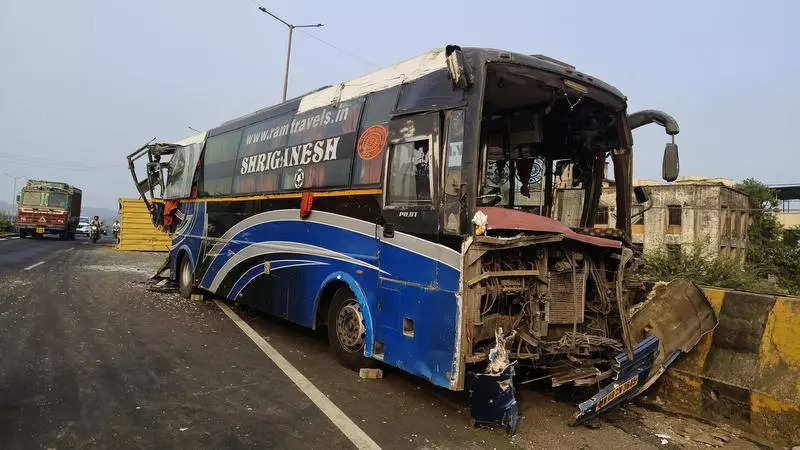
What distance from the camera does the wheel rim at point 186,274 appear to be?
11238mm

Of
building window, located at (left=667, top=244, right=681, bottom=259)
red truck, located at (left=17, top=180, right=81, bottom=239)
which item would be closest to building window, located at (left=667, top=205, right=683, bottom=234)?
building window, located at (left=667, top=244, right=681, bottom=259)

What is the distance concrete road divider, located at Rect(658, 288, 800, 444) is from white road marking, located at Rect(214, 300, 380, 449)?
338 cm

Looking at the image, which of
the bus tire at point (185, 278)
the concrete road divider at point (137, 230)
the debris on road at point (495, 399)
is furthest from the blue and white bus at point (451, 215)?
the concrete road divider at point (137, 230)

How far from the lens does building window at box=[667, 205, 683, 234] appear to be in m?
34.7

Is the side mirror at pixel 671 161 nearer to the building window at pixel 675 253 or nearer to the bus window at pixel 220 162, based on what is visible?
the bus window at pixel 220 162

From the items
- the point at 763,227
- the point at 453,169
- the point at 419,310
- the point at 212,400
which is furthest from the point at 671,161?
the point at 763,227

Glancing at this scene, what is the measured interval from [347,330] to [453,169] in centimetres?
251

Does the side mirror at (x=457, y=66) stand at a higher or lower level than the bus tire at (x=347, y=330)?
higher

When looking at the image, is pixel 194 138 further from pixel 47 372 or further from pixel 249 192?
pixel 47 372

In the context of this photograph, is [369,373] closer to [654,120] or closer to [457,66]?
[457,66]

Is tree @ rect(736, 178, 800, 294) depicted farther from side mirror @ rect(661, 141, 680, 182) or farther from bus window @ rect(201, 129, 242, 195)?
bus window @ rect(201, 129, 242, 195)

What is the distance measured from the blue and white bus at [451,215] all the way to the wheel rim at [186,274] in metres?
3.63

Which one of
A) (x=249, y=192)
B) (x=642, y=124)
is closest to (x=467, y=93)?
(x=642, y=124)

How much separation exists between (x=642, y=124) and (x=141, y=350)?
6.77 meters
